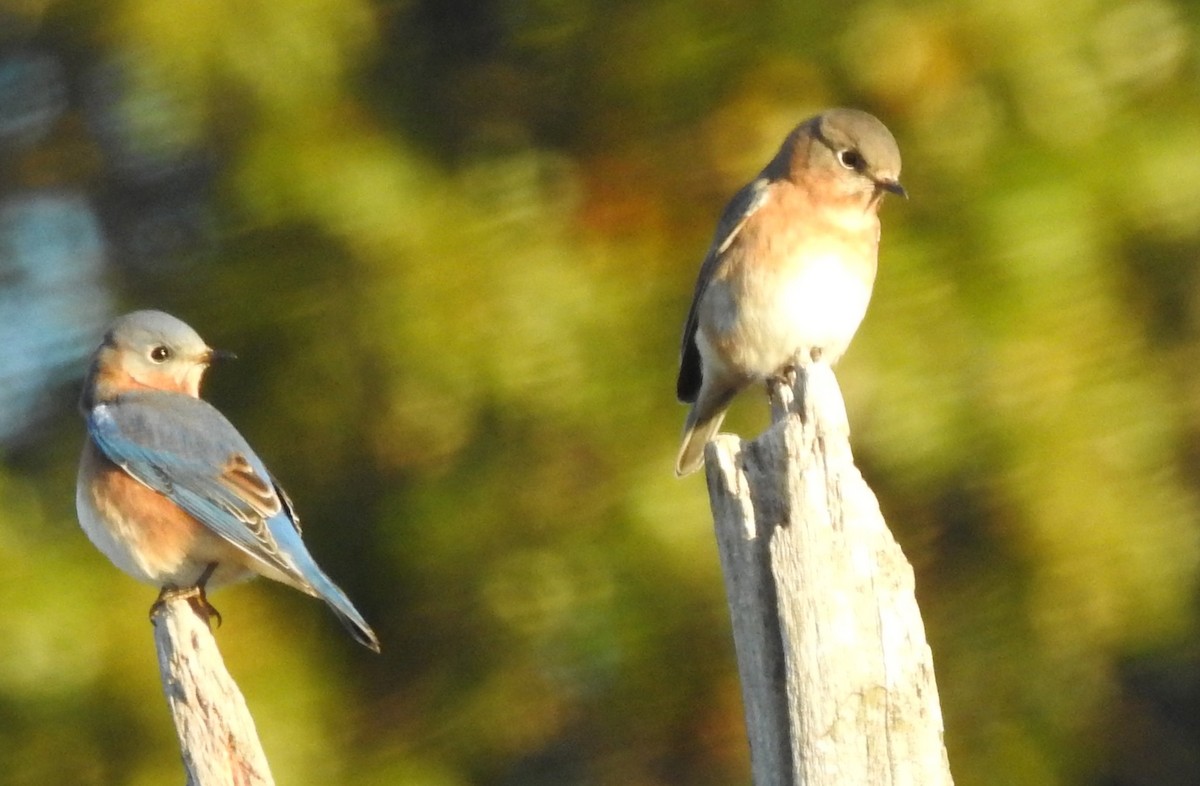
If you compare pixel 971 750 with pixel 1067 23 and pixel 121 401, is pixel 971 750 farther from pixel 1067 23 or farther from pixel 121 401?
pixel 121 401

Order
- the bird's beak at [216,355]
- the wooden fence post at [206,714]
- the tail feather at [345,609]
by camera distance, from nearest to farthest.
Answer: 1. the wooden fence post at [206,714]
2. the tail feather at [345,609]
3. the bird's beak at [216,355]

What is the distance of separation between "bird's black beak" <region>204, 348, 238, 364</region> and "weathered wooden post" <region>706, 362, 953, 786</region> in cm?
215

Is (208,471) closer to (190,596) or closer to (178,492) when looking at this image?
(178,492)

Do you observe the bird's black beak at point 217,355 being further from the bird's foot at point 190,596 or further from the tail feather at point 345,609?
the tail feather at point 345,609

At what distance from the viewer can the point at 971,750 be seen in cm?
564

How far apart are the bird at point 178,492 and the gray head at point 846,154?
1629 mm

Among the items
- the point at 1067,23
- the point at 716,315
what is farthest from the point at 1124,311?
the point at 716,315

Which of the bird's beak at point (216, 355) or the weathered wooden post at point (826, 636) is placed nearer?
the weathered wooden post at point (826, 636)

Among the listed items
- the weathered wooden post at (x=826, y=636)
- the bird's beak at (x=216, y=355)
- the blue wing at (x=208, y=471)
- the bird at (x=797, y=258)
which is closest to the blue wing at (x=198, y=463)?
the blue wing at (x=208, y=471)

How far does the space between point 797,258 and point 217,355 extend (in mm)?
1533

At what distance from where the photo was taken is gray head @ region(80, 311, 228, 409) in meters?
5.09

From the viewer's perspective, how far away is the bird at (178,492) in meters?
4.66

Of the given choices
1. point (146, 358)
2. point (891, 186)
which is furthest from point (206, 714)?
point (891, 186)

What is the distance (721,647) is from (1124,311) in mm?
1483
